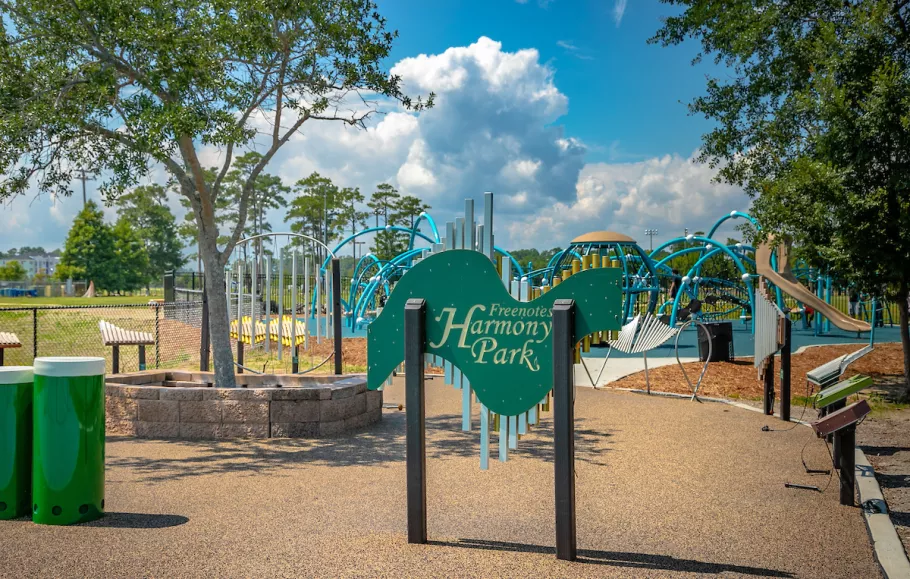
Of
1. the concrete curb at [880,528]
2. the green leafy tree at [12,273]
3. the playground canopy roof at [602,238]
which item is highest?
the green leafy tree at [12,273]

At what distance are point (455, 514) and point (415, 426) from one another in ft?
3.59

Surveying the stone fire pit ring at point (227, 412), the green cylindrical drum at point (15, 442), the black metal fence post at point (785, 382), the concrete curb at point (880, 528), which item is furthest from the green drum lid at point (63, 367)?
the black metal fence post at point (785, 382)

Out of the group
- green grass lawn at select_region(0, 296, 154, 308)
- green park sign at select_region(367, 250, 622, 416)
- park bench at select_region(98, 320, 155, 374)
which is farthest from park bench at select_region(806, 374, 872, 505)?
green grass lawn at select_region(0, 296, 154, 308)

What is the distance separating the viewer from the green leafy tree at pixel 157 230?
67812 millimetres

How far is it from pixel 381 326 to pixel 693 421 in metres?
5.58

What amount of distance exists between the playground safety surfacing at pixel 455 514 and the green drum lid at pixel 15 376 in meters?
0.99

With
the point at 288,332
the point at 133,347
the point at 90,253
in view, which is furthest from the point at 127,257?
the point at 288,332

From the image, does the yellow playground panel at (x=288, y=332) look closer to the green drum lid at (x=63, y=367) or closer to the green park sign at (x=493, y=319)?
the green drum lid at (x=63, y=367)

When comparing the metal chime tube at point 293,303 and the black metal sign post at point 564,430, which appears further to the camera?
the metal chime tube at point 293,303

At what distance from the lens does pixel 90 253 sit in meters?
57.5

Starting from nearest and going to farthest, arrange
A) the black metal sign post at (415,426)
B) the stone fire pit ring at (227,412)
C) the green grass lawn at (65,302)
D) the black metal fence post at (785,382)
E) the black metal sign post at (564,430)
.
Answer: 1. the black metal sign post at (564,430)
2. the black metal sign post at (415,426)
3. the stone fire pit ring at (227,412)
4. the black metal fence post at (785,382)
5. the green grass lawn at (65,302)

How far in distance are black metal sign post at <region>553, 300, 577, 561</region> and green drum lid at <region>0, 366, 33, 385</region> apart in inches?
148

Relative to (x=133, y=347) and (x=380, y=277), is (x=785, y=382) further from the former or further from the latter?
(x=133, y=347)

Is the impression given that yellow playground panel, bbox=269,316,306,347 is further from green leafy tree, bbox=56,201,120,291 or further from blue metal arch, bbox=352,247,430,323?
green leafy tree, bbox=56,201,120,291
